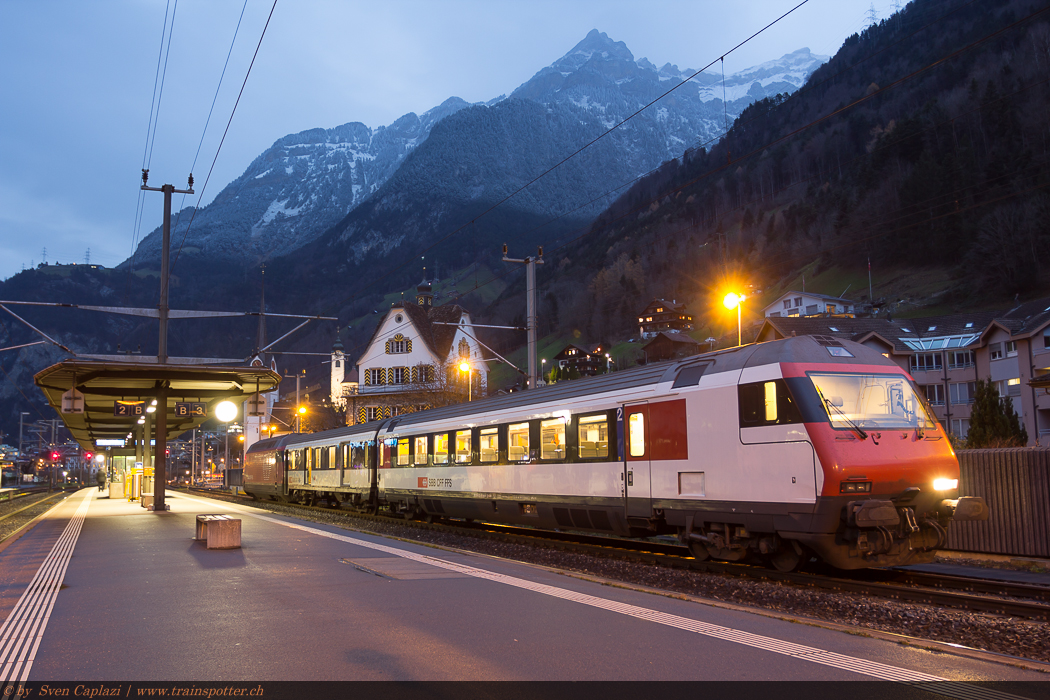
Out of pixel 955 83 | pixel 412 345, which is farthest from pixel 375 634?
pixel 955 83

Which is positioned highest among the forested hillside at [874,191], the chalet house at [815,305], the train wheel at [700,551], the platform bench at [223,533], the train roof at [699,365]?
the forested hillside at [874,191]

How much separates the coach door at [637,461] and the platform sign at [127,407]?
25.1m

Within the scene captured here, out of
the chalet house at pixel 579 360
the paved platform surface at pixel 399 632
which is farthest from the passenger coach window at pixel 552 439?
the chalet house at pixel 579 360

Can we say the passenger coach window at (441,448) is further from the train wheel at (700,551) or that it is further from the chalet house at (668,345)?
the chalet house at (668,345)

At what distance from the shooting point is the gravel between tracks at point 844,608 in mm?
8078

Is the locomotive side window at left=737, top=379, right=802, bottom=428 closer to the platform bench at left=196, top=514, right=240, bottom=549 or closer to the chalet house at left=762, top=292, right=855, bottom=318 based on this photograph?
the platform bench at left=196, top=514, right=240, bottom=549

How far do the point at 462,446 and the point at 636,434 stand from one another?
308 inches

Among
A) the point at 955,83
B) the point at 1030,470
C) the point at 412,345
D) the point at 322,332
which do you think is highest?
the point at 955,83

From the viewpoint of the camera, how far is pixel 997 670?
6.38 metres

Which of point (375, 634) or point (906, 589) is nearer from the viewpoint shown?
point (375, 634)

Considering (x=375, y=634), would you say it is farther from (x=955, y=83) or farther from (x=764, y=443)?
(x=955, y=83)

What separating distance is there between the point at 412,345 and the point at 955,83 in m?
87.5

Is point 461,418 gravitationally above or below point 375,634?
above

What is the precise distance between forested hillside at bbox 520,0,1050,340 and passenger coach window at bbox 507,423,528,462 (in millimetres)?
40382
